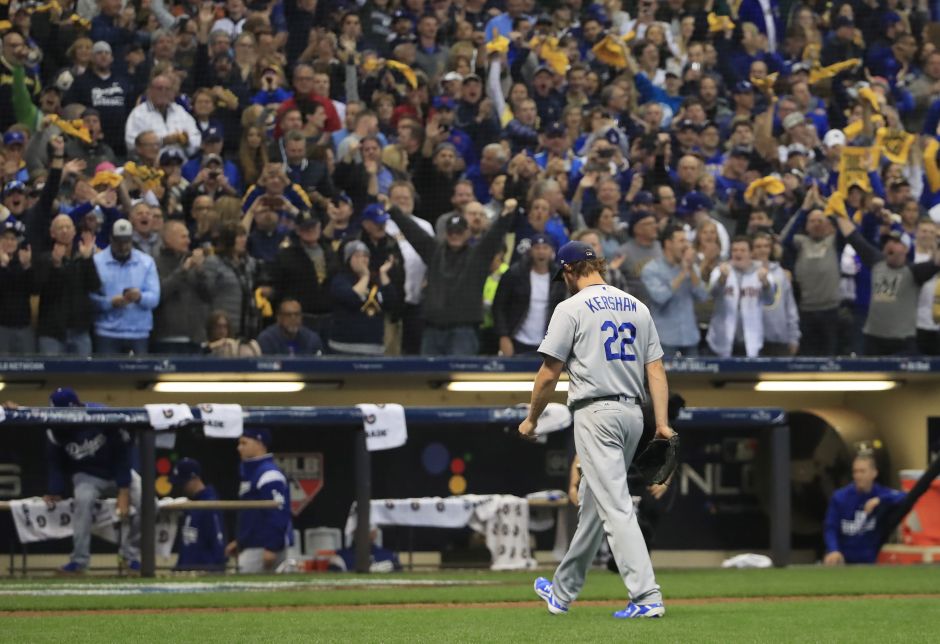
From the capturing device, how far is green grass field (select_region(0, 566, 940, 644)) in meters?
6.54

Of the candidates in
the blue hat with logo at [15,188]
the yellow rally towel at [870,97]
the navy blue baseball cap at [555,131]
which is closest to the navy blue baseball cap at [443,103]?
the navy blue baseball cap at [555,131]

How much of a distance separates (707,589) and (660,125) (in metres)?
7.60

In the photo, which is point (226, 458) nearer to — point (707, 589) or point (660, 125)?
point (707, 589)

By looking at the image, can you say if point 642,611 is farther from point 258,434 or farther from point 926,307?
point 926,307

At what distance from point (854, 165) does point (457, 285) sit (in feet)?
16.5

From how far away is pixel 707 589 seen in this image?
31.8 feet

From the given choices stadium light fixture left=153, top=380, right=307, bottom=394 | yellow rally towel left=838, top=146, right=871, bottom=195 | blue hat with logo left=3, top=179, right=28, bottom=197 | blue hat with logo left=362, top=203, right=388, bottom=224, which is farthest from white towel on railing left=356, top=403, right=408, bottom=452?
yellow rally towel left=838, top=146, right=871, bottom=195

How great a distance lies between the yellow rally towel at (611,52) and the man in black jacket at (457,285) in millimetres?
4604

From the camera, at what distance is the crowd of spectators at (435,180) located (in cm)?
1277

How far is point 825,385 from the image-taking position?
1399cm

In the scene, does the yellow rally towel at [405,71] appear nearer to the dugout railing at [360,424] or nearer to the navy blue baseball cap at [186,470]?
the dugout railing at [360,424]

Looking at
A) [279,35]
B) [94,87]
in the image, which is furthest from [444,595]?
[279,35]

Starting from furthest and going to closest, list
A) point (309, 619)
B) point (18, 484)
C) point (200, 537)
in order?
point (18, 484) → point (200, 537) → point (309, 619)

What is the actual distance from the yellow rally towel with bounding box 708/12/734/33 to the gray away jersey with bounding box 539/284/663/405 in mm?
11853
